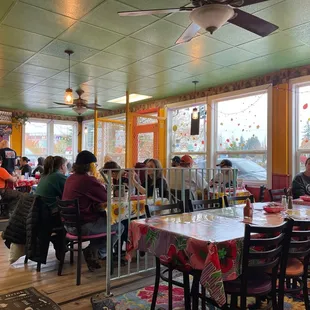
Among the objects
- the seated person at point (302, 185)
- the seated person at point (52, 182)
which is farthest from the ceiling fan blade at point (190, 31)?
the seated person at point (302, 185)

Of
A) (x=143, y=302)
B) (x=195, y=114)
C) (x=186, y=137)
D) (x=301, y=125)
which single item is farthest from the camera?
(x=186, y=137)

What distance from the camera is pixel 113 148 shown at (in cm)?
807

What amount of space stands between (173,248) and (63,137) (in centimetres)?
892

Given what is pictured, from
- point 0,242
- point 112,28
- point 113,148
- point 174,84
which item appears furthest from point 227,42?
point 113,148

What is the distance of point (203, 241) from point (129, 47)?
2.99 meters

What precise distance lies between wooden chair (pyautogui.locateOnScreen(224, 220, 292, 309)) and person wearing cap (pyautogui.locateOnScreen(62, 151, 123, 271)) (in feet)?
5.63

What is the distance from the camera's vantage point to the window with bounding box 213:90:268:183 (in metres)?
5.61

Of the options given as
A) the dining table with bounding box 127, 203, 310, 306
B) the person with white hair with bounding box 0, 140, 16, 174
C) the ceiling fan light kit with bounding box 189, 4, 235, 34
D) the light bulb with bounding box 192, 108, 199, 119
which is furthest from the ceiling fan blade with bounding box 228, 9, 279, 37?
the person with white hair with bounding box 0, 140, 16, 174

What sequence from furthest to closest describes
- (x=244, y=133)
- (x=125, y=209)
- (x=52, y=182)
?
(x=244, y=133) → (x=52, y=182) → (x=125, y=209)

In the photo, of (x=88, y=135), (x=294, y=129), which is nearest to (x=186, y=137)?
(x=294, y=129)

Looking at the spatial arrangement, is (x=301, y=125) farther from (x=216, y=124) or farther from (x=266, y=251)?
(x=266, y=251)

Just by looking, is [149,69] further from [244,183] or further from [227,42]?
[244,183]

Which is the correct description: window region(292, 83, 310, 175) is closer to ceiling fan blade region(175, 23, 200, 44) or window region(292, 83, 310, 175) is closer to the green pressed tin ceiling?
the green pressed tin ceiling

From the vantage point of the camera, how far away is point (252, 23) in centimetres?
257
